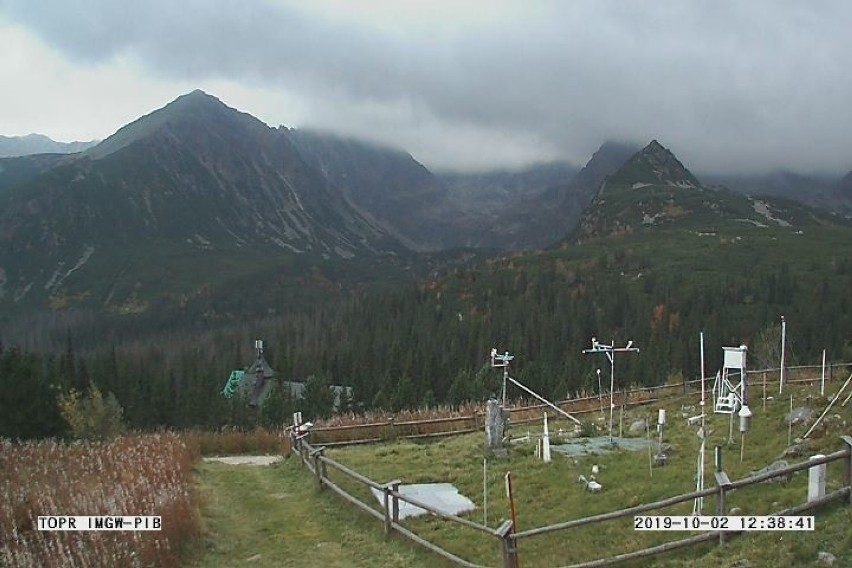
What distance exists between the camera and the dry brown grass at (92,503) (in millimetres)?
11414

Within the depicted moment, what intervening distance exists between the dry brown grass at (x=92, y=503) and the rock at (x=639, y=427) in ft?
44.6

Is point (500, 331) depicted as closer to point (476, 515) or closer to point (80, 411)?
point (80, 411)

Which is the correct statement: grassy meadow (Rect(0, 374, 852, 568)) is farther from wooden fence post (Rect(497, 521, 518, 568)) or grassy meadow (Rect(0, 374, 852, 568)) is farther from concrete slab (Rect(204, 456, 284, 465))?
concrete slab (Rect(204, 456, 284, 465))

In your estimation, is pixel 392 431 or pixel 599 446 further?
pixel 392 431

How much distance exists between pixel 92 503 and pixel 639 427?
1703 centimetres

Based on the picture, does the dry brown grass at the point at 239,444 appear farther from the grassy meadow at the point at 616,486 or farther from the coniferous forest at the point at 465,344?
the coniferous forest at the point at 465,344

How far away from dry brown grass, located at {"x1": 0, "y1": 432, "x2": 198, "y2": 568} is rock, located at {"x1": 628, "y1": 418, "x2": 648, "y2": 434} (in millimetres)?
13594

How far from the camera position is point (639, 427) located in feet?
80.4

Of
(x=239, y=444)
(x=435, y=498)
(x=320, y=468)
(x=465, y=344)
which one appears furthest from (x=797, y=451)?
(x=465, y=344)

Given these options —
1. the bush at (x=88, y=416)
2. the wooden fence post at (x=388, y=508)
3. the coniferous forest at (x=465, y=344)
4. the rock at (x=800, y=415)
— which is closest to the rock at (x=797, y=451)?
the rock at (x=800, y=415)

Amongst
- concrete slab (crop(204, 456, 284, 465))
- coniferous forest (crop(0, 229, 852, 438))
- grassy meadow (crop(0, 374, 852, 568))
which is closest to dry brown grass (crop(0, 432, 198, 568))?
grassy meadow (crop(0, 374, 852, 568))

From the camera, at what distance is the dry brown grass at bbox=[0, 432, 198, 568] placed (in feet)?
37.4

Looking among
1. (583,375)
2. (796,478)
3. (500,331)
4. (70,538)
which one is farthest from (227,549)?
(500,331)

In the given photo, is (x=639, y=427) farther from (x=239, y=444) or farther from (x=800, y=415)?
(x=239, y=444)
